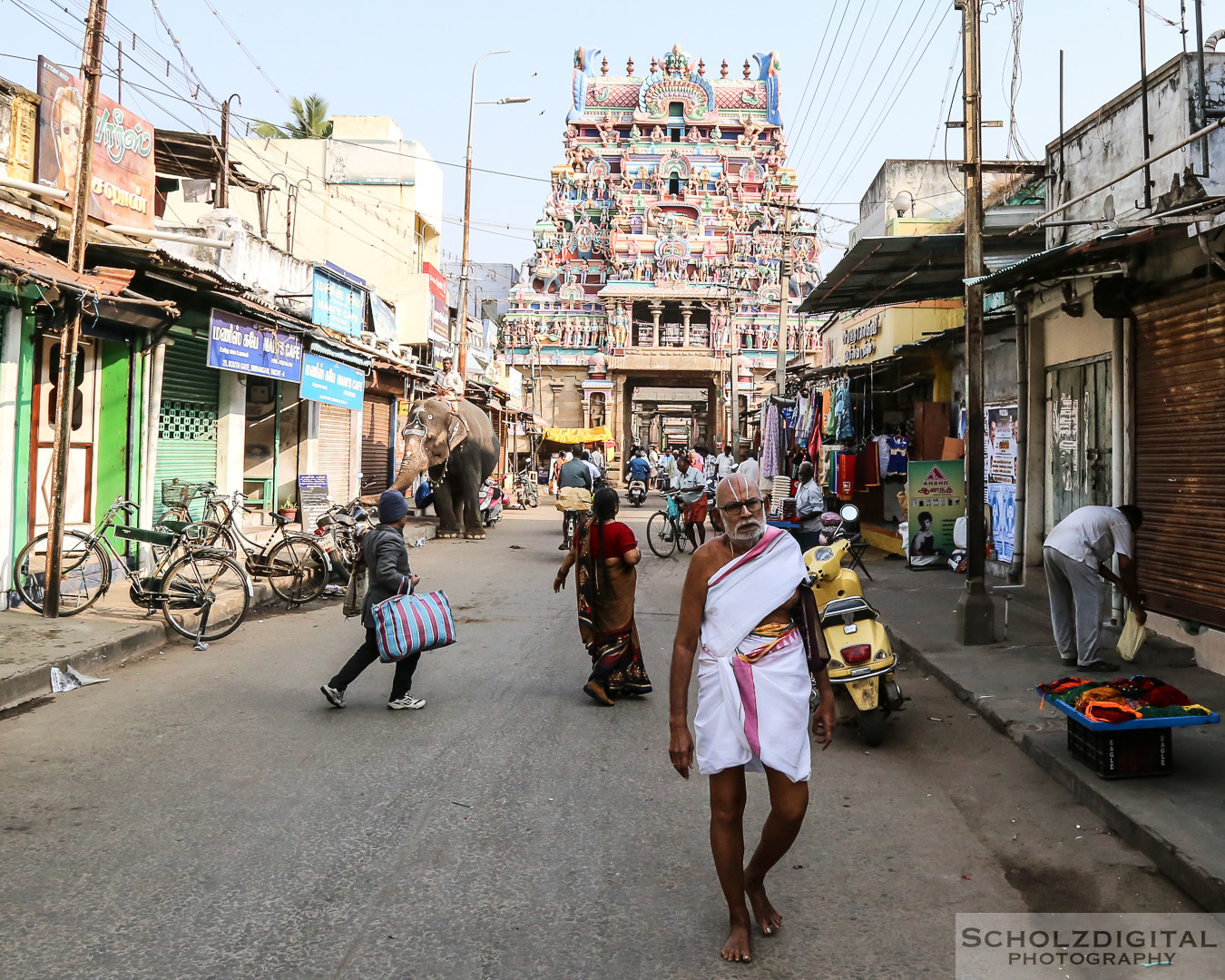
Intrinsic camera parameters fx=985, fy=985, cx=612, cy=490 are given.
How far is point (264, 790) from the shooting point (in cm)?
465

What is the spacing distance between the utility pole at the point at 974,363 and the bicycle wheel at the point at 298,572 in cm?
647

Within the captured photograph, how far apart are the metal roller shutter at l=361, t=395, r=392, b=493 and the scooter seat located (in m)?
15.8

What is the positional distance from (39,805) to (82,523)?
7.14 meters

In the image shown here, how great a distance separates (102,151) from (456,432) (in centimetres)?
731

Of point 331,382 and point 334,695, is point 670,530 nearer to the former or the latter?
point 331,382

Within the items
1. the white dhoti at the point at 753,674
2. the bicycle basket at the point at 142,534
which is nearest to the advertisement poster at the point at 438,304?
the bicycle basket at the point at 142,534

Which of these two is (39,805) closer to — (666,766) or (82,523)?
(666,766)

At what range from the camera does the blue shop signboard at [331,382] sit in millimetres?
14445

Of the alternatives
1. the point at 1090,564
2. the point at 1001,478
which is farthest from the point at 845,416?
the point at 1090,564

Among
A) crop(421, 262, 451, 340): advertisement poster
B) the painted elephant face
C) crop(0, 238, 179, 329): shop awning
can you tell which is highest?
crop(421, 262, 451, 340): advertisement poster

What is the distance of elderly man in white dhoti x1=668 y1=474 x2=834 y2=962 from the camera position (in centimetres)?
324

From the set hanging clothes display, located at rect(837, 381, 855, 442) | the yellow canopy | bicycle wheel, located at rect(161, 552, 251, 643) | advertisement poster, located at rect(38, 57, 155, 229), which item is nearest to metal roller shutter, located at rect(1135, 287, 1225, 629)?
bicycle wheel, located at rect(161, 552, 251, 643)

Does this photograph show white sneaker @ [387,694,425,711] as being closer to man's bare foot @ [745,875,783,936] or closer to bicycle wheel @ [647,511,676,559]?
man's bare foot @ [745,875,783,936]

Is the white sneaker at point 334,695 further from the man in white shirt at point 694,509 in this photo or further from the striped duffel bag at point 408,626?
the man in white shirt at point 694,509
